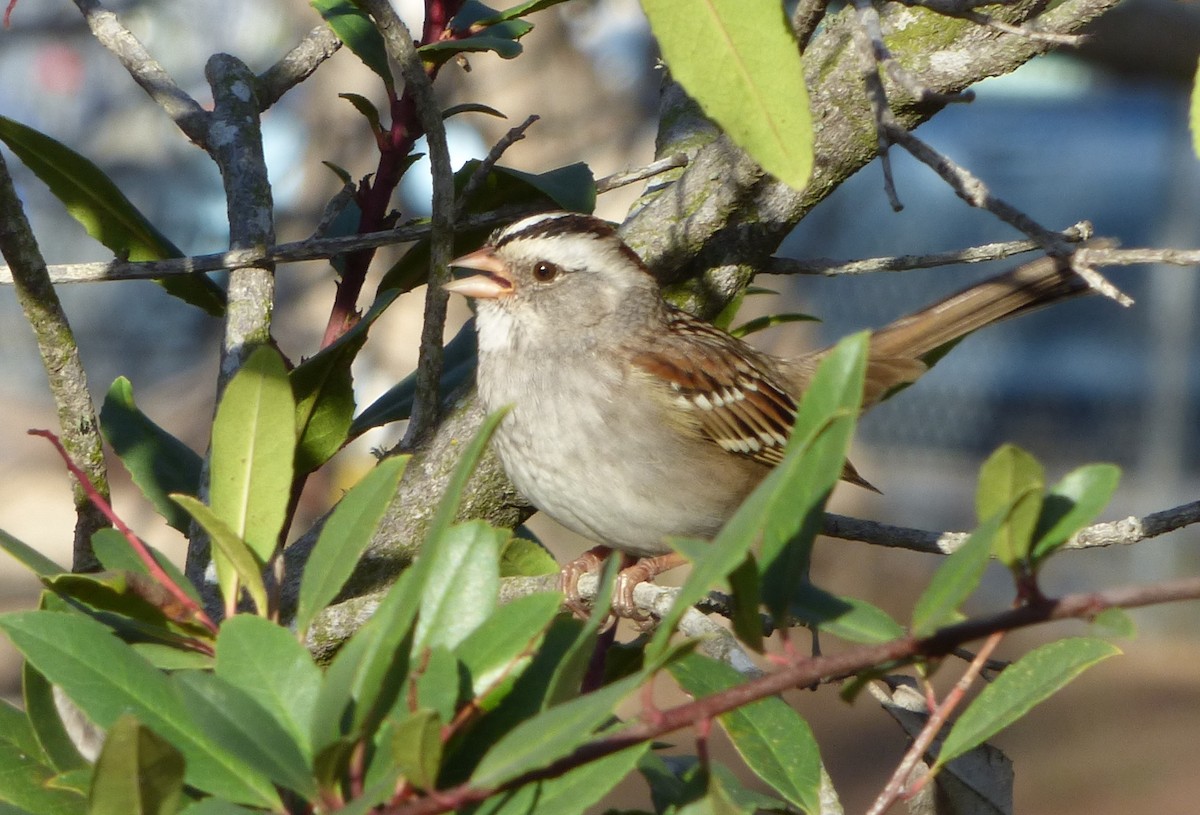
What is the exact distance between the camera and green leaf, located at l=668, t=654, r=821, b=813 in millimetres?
1256

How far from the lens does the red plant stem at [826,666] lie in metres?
0.92

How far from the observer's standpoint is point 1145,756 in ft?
25.7

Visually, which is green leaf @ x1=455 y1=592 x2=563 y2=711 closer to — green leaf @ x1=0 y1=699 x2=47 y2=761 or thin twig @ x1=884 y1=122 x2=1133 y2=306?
green leaf @ x1=0 y1=699 x2=47 y2=761

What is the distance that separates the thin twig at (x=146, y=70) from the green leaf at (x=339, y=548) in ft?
4.40

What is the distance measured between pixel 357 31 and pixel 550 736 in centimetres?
166

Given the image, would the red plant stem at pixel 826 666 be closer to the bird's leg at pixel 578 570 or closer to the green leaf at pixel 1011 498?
the green leaf at pixel 1011 498

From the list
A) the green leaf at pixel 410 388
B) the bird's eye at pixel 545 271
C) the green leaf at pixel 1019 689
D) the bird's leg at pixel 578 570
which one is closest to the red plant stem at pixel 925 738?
the green leaf at pixel 1019 689

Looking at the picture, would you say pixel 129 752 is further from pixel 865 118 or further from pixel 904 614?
pixel 904 614

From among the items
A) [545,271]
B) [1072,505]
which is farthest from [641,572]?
[1072,505]

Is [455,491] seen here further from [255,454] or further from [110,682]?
[255,454]

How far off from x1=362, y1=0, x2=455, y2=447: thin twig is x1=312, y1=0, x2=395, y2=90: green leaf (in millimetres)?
83

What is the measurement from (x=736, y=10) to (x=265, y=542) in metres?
0.71

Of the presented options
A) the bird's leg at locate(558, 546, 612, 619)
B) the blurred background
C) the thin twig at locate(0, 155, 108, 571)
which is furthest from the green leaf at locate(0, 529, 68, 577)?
the blurred background

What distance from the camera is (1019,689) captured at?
3.88 feet
